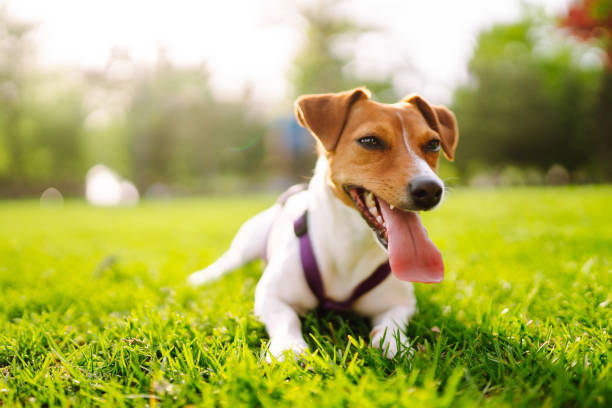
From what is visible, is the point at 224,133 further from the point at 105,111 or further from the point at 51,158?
the point at 51,158

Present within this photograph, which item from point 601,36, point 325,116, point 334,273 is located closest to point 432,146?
point 325,116

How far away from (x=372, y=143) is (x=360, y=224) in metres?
0.52

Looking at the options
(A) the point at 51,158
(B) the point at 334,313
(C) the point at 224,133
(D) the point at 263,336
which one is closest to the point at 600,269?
(B) the point at 334,313

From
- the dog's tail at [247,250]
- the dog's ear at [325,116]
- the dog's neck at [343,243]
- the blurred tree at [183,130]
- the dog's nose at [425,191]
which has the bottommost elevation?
the blurred tree at [183,130]

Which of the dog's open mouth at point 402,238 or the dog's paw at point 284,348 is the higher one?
the dog's open mouth at point 402,238

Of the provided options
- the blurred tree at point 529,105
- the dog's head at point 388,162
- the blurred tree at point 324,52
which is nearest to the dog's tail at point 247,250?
the dog's head at point 388,162

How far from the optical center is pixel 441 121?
3.24 metres

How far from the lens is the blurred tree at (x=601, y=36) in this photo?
6590 millimetres

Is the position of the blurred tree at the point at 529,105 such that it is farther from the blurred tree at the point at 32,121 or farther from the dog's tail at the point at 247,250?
the blurred tree at the point at 32,121

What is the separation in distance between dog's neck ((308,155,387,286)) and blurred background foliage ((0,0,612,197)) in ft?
97.1

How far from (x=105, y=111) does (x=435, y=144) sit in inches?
1572

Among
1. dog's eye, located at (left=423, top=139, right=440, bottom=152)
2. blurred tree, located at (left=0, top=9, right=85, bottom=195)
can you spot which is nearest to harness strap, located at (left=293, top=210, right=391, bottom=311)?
dog's eye, located at (left=423, top=139, right=440, bottom=152)

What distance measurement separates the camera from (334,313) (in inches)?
116

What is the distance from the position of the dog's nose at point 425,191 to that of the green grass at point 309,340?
719 millimetres
